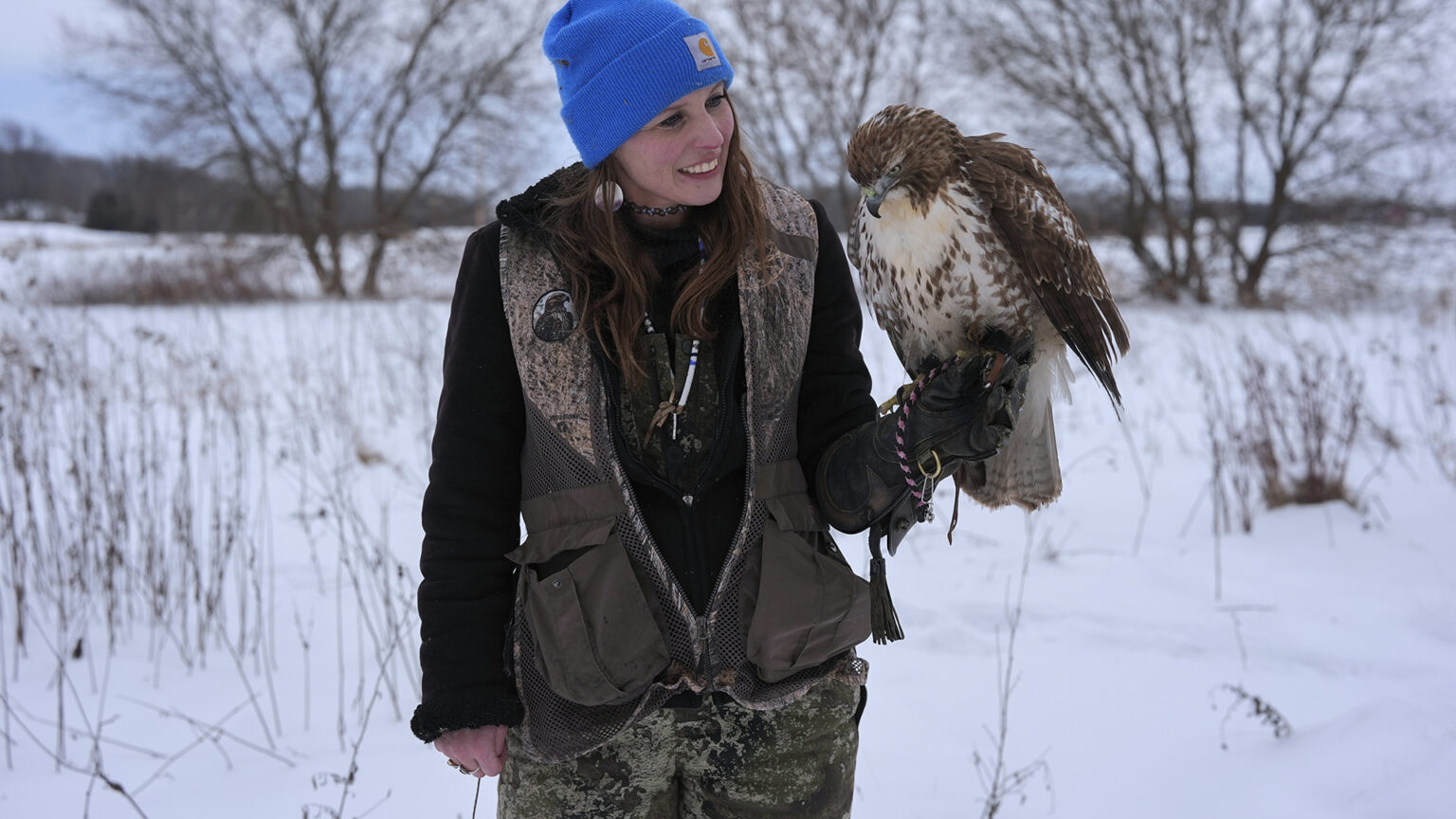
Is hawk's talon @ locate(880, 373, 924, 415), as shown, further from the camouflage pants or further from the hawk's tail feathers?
the camouflage pants

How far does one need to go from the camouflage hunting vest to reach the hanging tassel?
13 cm

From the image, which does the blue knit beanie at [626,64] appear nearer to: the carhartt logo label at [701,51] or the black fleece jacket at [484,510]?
the carhartt logo label at [701,51]

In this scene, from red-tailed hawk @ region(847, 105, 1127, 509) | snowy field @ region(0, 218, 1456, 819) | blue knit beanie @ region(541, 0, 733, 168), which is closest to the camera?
blue knit beanie @ region(541, 0, 733, 168)

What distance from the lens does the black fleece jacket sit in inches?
60.2

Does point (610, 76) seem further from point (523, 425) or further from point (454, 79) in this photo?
point (454, 79)

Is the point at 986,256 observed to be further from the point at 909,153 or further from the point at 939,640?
the point at 939,640

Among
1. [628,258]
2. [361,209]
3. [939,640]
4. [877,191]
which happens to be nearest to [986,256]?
[877,191]

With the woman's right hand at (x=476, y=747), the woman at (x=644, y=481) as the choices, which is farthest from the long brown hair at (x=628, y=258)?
the woman's right hand at (x=476, y=747)

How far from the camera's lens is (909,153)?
6.29 ft

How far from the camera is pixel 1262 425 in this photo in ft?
14.7

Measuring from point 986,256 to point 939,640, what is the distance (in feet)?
6.82

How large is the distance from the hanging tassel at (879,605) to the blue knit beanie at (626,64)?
885mm

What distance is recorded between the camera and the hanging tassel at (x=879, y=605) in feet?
5.80

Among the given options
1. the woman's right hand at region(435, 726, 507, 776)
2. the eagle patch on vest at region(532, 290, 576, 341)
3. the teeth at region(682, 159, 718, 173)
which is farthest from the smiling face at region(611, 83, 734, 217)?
the woman's right hand at region(435, 726, 507, 776)
